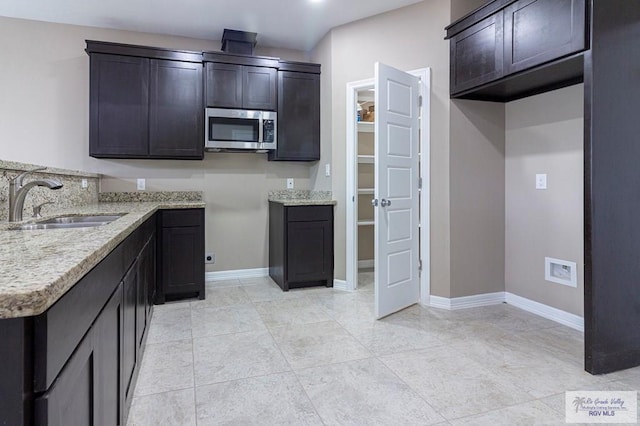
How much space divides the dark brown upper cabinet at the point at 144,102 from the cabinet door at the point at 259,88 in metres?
0.43

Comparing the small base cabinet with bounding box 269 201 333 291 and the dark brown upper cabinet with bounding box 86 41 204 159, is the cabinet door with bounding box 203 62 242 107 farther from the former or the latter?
the small base cabinet with bounding box 269 201 333 291

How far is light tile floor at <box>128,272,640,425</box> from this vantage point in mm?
1719

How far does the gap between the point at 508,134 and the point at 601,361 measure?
6.25 ft

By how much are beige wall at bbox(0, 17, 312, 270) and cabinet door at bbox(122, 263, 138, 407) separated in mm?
2130

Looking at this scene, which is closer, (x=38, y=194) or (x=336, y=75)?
(x=38, y=194)

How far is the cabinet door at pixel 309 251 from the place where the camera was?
3.67 m

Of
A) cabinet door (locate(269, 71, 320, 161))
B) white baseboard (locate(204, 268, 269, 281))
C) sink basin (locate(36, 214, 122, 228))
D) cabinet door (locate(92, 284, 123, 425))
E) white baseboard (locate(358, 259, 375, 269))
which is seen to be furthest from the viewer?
white baseboard (locate(358, 259, 375, 269))

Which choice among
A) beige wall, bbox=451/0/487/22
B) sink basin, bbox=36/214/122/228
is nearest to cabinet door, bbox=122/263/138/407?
sink basin, bbox=36/214/122/228

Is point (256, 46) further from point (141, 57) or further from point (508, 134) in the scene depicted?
point (508, 134)

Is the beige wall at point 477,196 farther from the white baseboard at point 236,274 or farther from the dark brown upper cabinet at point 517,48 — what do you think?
the white baseboard at point 236,274

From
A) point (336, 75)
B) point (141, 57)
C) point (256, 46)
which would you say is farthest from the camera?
point (256, 46)

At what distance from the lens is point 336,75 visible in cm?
375

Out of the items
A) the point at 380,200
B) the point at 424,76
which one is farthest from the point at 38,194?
the point at 424,76

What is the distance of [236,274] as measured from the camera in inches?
164
